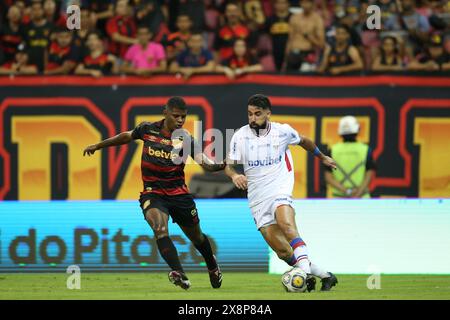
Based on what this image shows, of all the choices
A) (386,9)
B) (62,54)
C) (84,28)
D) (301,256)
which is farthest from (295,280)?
(84,28)

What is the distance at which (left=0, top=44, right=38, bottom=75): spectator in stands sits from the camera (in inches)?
790

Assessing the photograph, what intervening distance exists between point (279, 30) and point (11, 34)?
5449mm

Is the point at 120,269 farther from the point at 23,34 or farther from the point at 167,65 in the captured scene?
the point at 23,34

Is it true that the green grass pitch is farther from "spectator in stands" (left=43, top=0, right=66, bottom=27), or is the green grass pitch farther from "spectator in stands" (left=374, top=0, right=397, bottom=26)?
A: "spectator in stands" (left=374, top=0, right=397, bottom=26)

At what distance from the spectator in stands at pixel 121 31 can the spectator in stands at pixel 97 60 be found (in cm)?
47

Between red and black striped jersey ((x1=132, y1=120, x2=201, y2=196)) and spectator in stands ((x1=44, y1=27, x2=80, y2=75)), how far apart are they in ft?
25.2

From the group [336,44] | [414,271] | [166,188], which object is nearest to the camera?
[166,188]

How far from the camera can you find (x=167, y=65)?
20.2m

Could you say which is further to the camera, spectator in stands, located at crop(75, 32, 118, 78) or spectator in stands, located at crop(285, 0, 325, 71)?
spectator in stands, located at crop(285, 0, 325, 71)

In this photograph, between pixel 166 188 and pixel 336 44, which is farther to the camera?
pixel 336 44

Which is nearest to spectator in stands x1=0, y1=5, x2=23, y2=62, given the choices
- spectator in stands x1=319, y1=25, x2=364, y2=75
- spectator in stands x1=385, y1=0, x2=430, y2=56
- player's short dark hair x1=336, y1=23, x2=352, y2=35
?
spectator in stands x1=319, y1=25, x2=364, y2=75

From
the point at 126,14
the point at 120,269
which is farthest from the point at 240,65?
the point at 120,269

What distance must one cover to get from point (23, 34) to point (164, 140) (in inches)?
354

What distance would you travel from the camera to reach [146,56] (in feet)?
66.1
